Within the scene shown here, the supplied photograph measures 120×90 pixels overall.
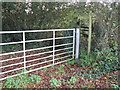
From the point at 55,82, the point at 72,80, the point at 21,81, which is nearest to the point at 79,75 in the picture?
the point at 72,80

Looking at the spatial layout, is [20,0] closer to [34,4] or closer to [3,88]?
[34,4]

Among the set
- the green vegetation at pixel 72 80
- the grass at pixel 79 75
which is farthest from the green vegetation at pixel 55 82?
the green vegetation at pixel 72 80

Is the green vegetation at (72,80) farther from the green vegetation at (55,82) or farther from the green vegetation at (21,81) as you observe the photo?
the green vegetation at (21,81)

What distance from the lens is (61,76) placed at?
3188mm

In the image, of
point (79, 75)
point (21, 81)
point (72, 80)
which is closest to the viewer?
point (21, 81)

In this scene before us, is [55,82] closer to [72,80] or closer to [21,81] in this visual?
[72,80]

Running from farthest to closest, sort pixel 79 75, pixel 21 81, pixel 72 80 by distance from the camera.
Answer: pixel 79 75 < pixel 72 80 < pixel 21 81

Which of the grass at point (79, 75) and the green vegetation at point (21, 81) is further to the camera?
the grass at point (79, 75)

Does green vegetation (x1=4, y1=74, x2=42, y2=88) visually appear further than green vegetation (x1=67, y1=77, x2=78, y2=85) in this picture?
No

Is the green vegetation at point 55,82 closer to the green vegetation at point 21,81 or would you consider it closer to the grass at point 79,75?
the grass at point 79,75

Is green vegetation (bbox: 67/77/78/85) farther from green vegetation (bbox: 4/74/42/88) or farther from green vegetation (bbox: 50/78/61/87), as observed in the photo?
green vegetation (bbox: 4/74/42/88)

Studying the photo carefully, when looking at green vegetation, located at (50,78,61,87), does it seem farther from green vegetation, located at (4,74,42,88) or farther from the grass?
green vegetation, located at (4,74,42,88)

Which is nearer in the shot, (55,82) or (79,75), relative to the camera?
(55,82)

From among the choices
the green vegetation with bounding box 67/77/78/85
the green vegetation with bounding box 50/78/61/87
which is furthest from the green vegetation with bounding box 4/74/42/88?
the green vegetation with bounding box 67/77/78/85
